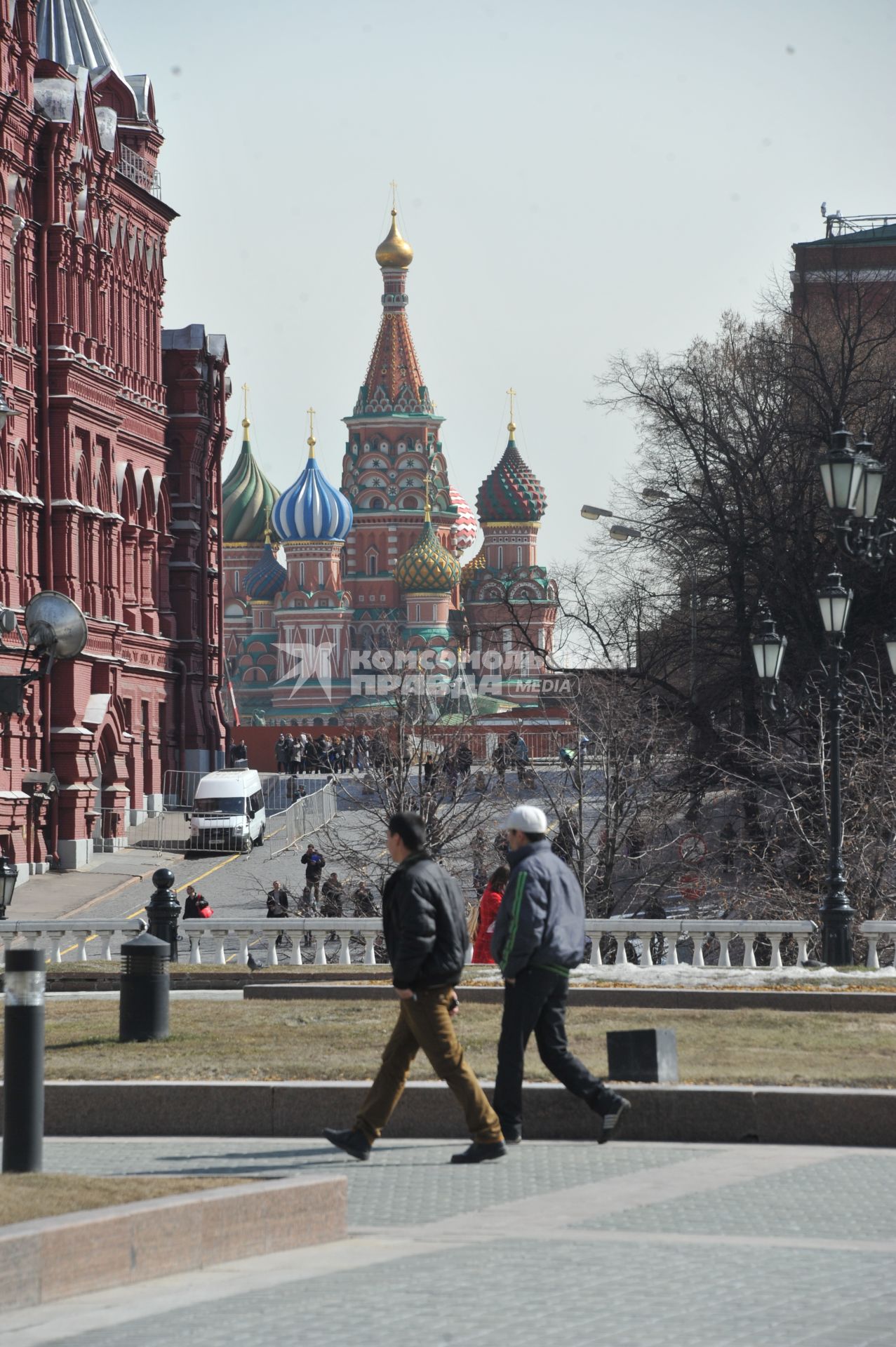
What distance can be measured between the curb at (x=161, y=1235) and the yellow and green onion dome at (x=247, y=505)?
495 ft

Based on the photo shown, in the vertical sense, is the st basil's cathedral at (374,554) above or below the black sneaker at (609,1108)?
above

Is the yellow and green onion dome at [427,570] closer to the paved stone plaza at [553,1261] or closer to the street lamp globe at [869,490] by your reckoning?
the street lamp globe at [869,490]

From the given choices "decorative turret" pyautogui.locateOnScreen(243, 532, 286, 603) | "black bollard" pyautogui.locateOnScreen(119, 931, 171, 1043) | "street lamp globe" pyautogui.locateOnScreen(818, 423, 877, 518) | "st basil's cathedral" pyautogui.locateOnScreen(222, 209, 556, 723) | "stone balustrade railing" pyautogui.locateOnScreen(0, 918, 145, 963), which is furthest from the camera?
"decorative turret" pyautogui.locateOnScreen(243, 532, 286, 603)

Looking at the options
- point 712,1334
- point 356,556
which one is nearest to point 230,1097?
point 712,1334

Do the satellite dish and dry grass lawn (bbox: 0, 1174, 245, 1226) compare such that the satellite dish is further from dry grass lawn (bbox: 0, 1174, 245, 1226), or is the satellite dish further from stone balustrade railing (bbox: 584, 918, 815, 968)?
dry grass lawn (bbox: 0, 1174, 245, 1226)

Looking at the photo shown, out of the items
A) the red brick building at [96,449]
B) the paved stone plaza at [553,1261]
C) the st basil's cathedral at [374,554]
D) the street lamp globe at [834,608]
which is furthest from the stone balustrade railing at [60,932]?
the st basil's cathedral at [374,554]

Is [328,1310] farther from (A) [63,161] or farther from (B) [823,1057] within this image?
(A) [63,161]

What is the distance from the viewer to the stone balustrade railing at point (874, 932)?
73.4 feet

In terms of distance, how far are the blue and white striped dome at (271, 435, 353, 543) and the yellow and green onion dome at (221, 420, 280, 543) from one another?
12.2 metres

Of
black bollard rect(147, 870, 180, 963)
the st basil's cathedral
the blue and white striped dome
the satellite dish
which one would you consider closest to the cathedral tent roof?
the satellite dish

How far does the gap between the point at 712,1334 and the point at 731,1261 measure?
1281 millimetres

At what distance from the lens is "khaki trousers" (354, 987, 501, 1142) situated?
34.8 ft

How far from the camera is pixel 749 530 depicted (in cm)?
3997

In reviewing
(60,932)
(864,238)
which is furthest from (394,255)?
(60,932)
